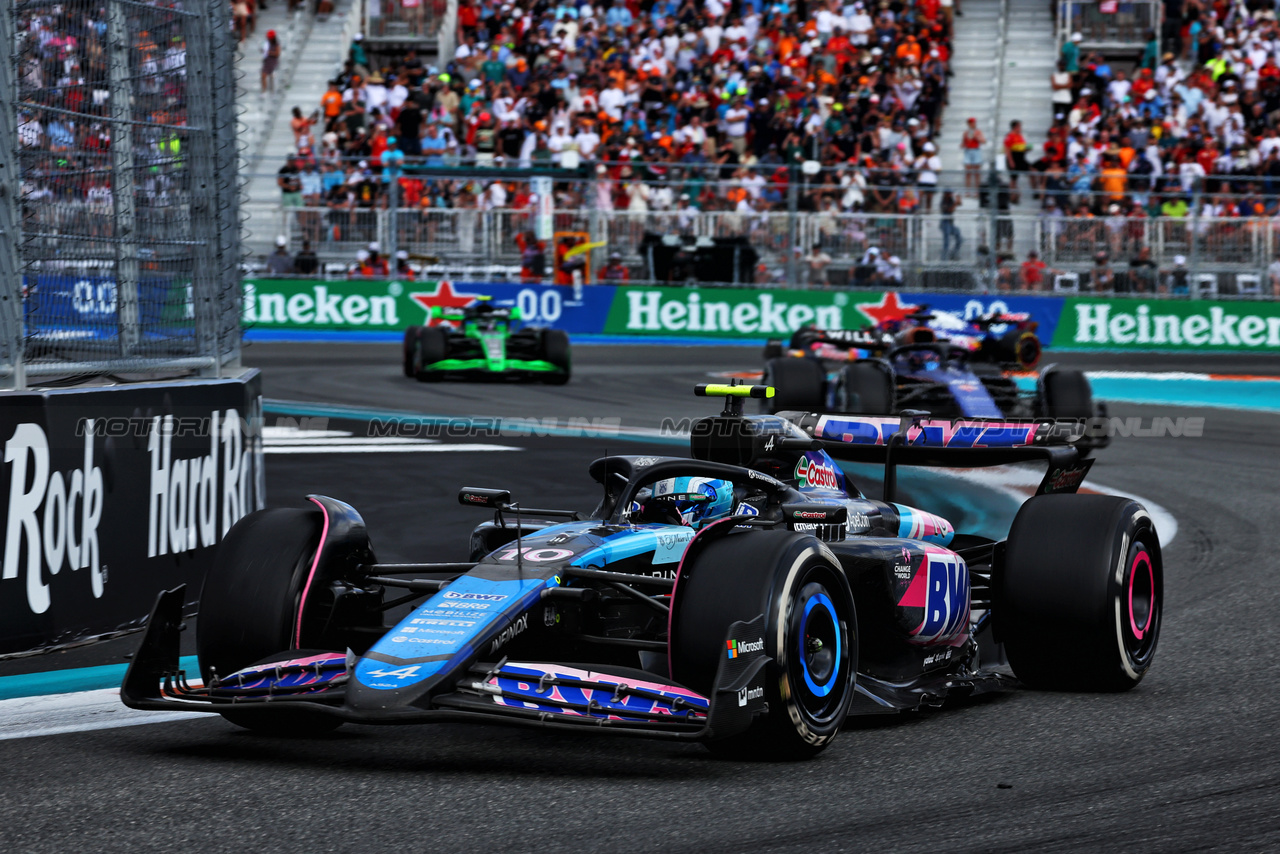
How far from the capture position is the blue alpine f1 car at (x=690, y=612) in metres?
4.96

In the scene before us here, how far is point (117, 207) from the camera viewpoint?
24.6 ft

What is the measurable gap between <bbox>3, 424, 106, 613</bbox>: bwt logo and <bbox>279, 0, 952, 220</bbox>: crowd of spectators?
62.9 ft

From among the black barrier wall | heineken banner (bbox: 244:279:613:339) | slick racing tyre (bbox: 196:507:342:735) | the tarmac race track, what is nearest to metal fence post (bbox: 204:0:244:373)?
the black barrier wall

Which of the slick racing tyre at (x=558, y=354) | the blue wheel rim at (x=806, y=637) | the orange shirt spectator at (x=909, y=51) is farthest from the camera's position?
the orange shirt spectator at (x=909, y=51)

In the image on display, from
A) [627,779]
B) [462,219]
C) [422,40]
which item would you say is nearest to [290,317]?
[462,219]

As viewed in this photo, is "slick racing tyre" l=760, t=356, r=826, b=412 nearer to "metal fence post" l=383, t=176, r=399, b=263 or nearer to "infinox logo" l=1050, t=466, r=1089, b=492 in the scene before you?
"infinox logo" l=1050, t=466, r=1089, b=492

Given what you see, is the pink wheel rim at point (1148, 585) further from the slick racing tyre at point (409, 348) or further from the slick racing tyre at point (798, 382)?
the slick racing tyre at point (409, 348)

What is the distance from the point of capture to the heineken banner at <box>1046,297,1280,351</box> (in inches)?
989

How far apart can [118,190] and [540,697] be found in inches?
149

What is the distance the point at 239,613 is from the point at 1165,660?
3.82 m

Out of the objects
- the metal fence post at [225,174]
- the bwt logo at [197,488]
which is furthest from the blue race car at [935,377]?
the bwt logo at [197,488]

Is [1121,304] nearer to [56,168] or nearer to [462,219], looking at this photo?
[462,219]

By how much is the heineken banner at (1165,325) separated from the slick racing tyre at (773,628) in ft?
68.1

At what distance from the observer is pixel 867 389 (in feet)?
47.0
